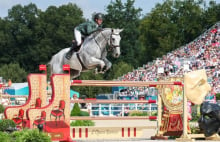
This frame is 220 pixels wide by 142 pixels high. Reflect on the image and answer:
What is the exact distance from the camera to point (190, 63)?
130ft

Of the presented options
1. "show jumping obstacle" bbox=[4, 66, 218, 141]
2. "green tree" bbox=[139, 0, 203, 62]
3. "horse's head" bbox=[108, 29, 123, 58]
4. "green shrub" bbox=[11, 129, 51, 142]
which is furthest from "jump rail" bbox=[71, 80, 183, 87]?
"green tree" bbox=[139, 0, 203, 62]

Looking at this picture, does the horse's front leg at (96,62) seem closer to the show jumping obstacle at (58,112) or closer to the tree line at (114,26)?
the show jumping obstacle at (58,112)

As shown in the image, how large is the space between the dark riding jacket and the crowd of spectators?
20.6 m

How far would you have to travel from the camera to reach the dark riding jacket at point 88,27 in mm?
14438

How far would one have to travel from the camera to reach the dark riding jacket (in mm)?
14438

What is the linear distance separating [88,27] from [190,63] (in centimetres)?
2585

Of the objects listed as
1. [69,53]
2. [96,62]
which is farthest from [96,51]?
[69,53]

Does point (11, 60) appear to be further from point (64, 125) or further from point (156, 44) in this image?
point (64, 125)

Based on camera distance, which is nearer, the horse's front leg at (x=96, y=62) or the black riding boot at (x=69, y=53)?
the horse's front leg at (x=96, y=62)

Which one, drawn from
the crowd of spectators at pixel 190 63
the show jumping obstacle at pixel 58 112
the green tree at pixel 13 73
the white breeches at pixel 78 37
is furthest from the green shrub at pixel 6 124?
the green tree at pixel 13 73

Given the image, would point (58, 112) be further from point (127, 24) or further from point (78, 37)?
point (127, 24)

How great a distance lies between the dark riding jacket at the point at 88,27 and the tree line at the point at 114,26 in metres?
38.8

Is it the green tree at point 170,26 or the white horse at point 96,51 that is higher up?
the green tree at point 170,26

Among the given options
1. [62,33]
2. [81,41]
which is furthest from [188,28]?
[81,41]
